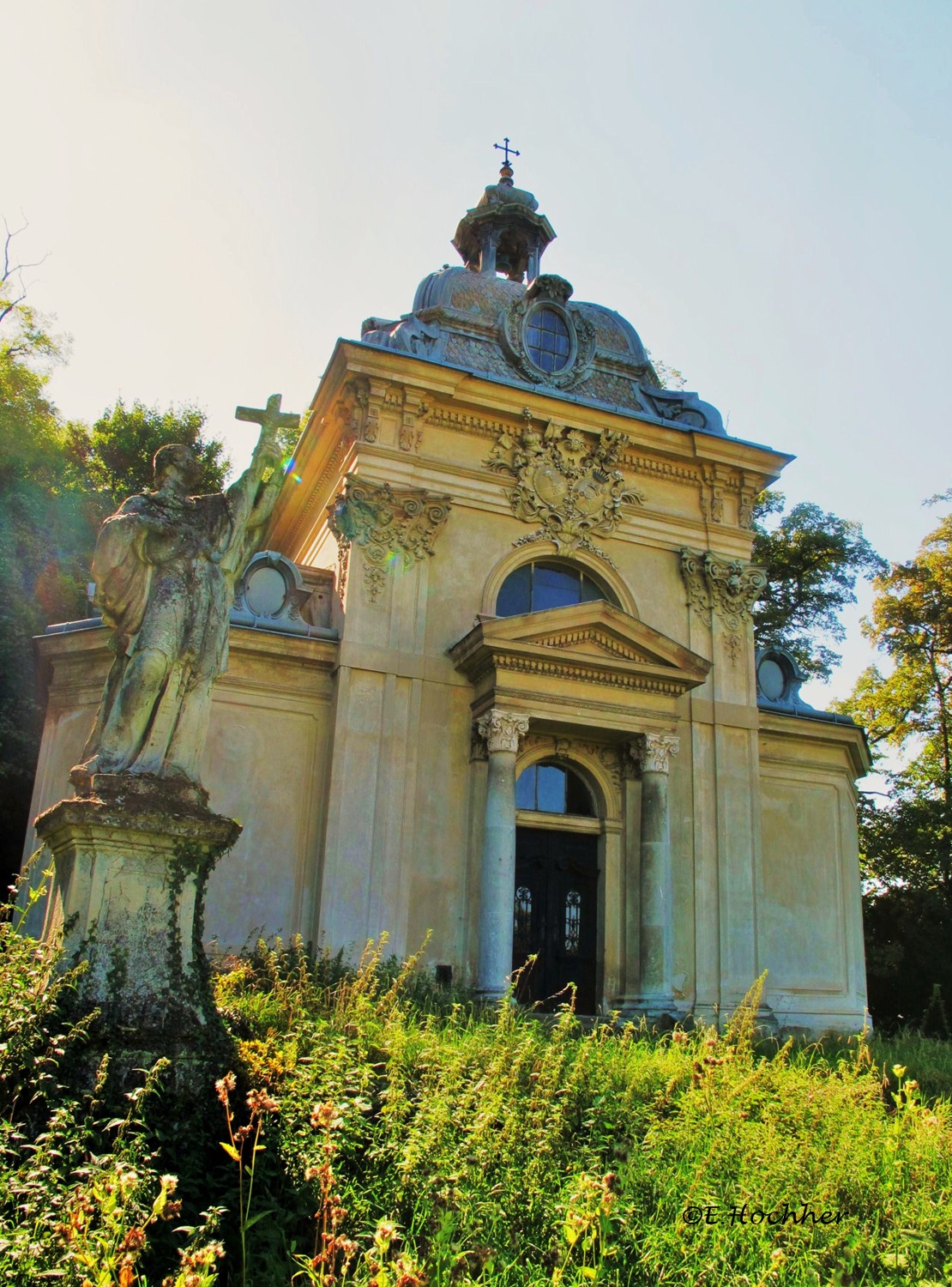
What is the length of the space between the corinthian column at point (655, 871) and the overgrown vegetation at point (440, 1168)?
7.35 metres

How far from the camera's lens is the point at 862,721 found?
27.8 metres

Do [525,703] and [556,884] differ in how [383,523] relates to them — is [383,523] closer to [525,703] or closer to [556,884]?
[525,703]

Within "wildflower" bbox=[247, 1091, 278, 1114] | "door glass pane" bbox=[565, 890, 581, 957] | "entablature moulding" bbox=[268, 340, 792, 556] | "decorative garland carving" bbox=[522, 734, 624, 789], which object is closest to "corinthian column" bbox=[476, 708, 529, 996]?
"decorative garland carving" bbox=[522, 734, 624, 789]

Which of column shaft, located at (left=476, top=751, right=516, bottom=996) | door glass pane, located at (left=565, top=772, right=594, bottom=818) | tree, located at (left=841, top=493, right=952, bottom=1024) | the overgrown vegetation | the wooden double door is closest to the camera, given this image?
the overgrown vegetation

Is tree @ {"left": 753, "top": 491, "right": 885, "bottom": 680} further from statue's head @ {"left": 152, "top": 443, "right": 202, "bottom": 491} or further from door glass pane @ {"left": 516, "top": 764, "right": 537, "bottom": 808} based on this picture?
statue's head @ {"left": 152, "top": 443, "right": 202, "bottom": 491}

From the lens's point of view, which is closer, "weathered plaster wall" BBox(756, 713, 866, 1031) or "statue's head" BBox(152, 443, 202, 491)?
"statue's head" BBox(152, 443, 202, 491)

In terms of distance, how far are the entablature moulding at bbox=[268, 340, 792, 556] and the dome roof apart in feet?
1.23

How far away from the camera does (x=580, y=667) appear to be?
1434 centimetres

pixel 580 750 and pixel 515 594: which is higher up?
pixel 515 594

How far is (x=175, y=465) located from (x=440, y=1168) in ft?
14.2

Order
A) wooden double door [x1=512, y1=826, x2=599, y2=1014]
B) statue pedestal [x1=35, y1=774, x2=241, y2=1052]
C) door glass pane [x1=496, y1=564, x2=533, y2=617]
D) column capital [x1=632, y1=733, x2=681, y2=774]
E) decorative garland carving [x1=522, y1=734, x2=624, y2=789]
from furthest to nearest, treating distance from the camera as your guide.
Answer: door glass pane [x1=496, y1=564, x2=533, y2=617], decorative garland carving [x1=522, y1=734, x2=624, y2=789], column capital [x1=632, y1=733, x2=681, y2=774], wooden double door [x1=512, y1=826, x2=599, y2=1014], statue pedestal [x1=35, y1=774, x2=241, y2=1052]

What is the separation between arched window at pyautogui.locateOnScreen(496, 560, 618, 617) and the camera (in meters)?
15.9

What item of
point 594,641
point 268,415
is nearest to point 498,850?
point 594,641

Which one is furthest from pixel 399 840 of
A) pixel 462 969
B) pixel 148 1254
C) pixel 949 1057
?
pixel 148 1254
